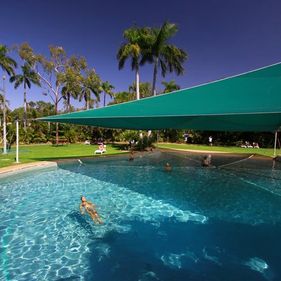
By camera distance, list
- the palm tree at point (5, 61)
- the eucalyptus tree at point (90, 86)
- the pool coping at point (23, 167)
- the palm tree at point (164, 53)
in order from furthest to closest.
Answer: the eucalyptus tree at point (90, 86)
the palm tree at point (5, 61)
the palm tree at point (164, 53)
the pool coping at point (23, 167)

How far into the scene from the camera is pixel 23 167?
1401 centimetres

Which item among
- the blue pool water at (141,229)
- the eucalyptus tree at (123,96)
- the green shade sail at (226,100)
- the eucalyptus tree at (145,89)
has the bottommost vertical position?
the blue pool water at (141,229)

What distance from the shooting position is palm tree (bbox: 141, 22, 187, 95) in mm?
26250

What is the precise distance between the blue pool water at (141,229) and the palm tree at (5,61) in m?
21.0

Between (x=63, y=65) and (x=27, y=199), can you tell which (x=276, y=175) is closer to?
(x=27, y=199)

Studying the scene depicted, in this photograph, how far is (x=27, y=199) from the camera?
9.91 m

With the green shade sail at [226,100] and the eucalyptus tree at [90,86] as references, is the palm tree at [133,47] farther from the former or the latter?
the green shade sail at [226,100]

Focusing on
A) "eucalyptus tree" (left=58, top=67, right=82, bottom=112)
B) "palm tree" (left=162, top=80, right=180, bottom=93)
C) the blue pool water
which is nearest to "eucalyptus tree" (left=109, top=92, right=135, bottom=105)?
"palm tree" (left=162, top=80, right=180, bottom=93)

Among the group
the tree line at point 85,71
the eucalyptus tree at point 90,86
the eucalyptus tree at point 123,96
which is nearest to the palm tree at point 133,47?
the tree line at point 85,71

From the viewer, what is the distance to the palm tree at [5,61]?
2907 cm

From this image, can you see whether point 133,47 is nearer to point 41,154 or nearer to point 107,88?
point 41,154

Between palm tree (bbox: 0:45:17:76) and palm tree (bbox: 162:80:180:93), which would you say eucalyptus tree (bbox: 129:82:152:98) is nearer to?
palm tree (bbox: 162:80:180:93)

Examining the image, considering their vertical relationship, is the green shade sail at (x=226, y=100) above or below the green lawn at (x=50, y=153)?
above

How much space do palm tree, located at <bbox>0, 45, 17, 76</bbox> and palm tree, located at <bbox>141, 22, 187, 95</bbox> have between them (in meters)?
15.4
